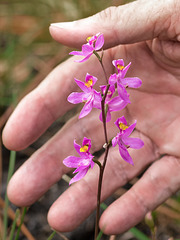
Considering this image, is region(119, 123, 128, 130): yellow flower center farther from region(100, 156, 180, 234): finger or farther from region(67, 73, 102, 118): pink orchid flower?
region(100, 156, 180, 234): finger

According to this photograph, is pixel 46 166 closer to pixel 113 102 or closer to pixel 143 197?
pixel 143 197

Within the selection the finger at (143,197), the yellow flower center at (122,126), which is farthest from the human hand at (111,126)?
the yellow flower center at (122,126)

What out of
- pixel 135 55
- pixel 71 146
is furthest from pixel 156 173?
pixel 135 55

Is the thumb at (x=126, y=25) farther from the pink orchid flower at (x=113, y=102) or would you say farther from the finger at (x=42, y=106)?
the pink orchid flower at (x=113, y=102)

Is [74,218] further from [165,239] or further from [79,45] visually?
[79,45]


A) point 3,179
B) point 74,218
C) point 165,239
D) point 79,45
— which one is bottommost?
point 165,239

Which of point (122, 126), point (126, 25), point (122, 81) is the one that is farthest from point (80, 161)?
point (126, 25)
